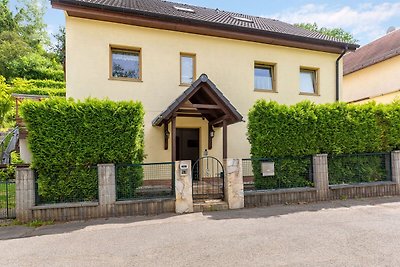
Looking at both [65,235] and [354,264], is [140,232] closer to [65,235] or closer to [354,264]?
[65,235]

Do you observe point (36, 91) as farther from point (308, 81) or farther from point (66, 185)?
point (308, 81)

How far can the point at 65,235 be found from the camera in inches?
203

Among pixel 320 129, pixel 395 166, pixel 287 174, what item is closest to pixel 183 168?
pixel 287 174

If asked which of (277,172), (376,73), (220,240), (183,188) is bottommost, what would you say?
(220,240)

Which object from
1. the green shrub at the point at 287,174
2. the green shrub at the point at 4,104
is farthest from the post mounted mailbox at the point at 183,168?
the green shrub at the point at 4,104

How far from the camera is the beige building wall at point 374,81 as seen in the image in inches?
586

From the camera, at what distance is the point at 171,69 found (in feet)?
31.7

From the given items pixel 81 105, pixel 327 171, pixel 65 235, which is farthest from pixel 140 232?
pixel 327 171

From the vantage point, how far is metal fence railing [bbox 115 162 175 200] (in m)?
6.63

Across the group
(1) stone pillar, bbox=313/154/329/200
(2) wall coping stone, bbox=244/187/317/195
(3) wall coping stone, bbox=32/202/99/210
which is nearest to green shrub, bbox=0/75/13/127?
(3) wall coping stone, bbox=32/202/99/210

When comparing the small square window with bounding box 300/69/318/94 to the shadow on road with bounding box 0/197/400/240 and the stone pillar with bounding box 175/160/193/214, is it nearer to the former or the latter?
the shadow on road with bounding box 0/197/400/240

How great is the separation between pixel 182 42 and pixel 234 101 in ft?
10.1

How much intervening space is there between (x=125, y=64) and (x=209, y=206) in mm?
5945

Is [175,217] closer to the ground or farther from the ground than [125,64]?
closer to the ground
